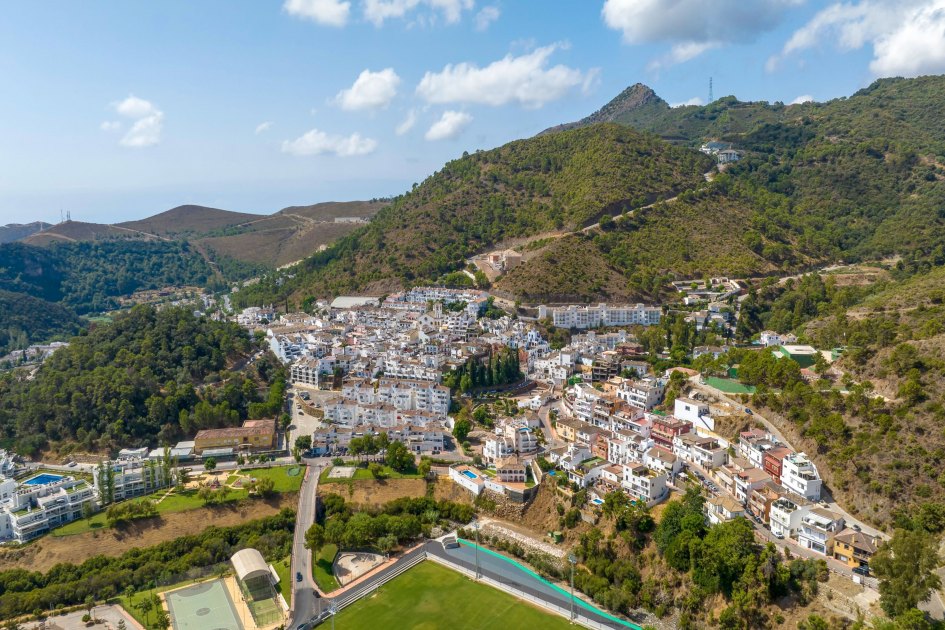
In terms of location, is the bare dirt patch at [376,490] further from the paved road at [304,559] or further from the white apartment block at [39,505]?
the white apartment block at [39,505]

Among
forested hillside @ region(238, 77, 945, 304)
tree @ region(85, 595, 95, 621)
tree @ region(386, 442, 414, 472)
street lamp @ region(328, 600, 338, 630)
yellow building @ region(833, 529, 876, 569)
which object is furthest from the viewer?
forested hillside @ region(238, 77, 945, 304)

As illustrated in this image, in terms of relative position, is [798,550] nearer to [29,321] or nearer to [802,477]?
[802,477]

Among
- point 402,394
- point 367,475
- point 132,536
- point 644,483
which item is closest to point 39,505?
point 132,536

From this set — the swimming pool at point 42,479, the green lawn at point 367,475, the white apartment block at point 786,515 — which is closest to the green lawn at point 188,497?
the green lawn at point 367,475

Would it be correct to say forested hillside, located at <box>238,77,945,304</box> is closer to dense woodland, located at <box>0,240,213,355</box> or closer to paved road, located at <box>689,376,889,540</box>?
paved road, located at <box>689,376,889,540</box>

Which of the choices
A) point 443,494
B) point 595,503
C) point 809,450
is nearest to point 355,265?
point 443,494

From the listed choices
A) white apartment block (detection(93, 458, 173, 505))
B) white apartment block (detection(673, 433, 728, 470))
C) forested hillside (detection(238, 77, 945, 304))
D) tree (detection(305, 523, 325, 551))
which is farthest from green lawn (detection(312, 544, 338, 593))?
forested hillside (detection(238, 77, 945, 304))
